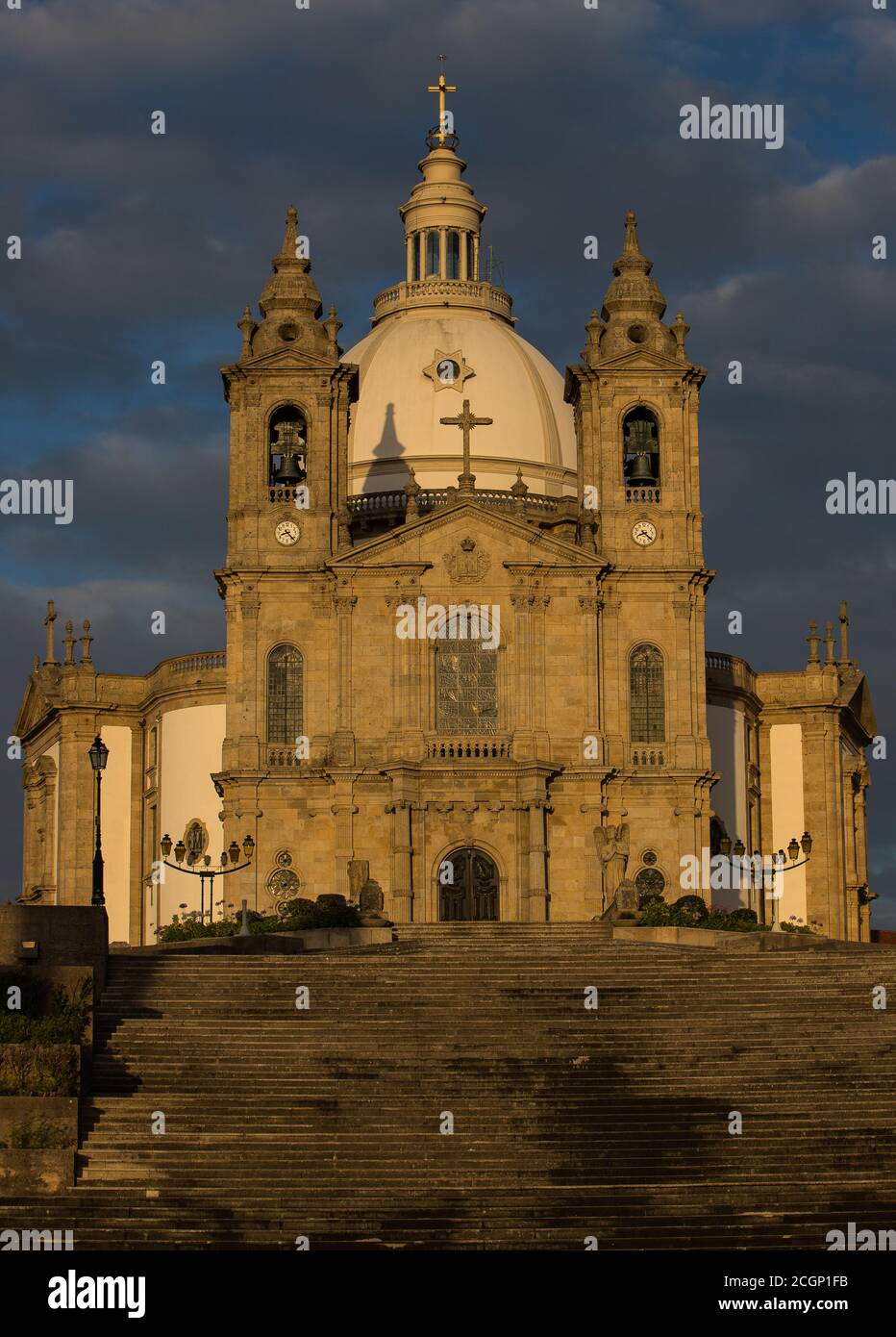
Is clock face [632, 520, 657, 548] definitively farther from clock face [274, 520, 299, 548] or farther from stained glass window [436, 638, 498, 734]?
clock face [274, 520, 299, 548]

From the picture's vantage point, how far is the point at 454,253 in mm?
90312

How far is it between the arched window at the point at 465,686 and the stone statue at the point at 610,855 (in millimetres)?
4166

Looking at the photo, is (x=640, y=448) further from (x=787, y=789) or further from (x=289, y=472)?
(x=787, y=789)

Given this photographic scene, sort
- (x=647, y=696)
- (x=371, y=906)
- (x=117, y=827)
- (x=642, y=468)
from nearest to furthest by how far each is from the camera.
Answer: (x=371, y=906) < (x=647, y=696) < (x=642, y=468) < (x=117, y=827)

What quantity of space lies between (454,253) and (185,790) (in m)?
27.1

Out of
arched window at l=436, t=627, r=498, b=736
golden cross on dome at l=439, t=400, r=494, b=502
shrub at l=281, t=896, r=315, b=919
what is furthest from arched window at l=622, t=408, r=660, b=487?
shrub at l=281, t=896, r=315, b=919

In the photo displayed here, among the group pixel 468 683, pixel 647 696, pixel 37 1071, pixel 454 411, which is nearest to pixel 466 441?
pixel 468 683

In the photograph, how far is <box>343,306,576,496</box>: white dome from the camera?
263 ft

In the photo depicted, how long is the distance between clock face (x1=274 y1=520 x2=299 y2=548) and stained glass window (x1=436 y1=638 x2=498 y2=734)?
16.3 ft

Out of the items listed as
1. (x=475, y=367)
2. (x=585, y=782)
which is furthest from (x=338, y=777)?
(x=475, y=367)

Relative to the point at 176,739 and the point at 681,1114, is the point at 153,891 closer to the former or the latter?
the point at 176,739

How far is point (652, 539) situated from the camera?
217 ft
